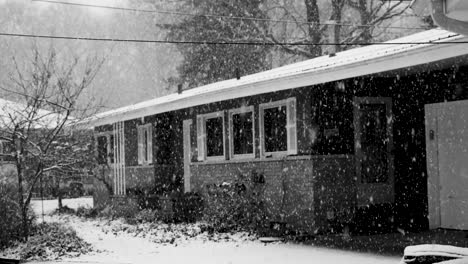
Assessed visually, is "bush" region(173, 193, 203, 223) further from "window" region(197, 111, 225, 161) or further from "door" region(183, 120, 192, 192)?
"door" region(183, 120, 192, 192)

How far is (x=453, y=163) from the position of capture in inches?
490

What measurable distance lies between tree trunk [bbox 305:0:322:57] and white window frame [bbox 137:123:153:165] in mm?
12559

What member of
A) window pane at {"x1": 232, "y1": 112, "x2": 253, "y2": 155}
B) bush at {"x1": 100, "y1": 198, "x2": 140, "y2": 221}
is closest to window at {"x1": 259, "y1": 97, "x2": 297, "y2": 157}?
window pane at {"x1": 232, "y1": 112, "x2": 253, "y2": 155}

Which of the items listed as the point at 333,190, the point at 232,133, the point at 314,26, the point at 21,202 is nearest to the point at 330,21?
the point at 314,26

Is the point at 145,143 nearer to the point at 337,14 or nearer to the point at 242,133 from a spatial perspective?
the point at 242,133

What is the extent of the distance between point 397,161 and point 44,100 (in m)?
7.57

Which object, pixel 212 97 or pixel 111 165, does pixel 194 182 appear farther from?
pixel 111 165

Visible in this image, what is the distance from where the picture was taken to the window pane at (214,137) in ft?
55.6

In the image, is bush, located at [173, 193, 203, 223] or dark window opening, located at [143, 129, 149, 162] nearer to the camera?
bush, located at [173, 193, 203, 223]

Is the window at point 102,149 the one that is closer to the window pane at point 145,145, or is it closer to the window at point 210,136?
the window pane at point 145,145

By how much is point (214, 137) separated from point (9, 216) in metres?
5.97

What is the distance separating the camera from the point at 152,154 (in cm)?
2041

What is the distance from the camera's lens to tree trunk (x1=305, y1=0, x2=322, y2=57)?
31.3 meters

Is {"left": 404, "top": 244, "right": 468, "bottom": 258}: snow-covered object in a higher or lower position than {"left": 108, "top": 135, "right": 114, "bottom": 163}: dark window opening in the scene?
lower
